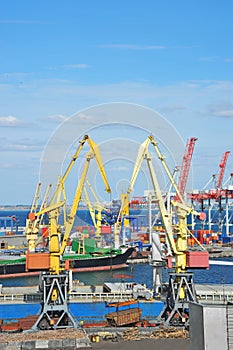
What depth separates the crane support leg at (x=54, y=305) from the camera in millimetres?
28391

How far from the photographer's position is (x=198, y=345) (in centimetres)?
1415

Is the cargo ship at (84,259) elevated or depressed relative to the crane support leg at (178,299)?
elevated

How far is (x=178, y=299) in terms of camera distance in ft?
95.9

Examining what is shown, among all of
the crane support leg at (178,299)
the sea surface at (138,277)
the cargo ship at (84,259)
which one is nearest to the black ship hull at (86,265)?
the cargo ship at (84,259)

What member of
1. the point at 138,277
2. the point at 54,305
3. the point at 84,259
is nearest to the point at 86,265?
the point at 84,259

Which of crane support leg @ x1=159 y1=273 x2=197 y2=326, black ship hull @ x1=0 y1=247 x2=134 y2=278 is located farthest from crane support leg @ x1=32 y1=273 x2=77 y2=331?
Result: black ship hull @ x1=0 y1=247 x2=134 y2=278

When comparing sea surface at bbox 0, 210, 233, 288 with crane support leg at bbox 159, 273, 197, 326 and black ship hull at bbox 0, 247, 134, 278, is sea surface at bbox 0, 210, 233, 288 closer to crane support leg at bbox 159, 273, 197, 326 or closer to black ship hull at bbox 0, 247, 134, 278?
black ship hull at bbox 0, 247, 134, 278

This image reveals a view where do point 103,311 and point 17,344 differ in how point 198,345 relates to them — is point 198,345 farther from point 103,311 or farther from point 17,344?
point 103,311

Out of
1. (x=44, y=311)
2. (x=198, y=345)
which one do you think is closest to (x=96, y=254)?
(x=44, y=311)

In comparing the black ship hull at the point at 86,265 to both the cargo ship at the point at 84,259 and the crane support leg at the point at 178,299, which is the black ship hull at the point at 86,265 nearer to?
A: the cargo ship at the point at 84,259

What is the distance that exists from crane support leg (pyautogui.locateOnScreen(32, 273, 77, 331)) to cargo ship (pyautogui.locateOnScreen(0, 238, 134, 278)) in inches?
1166

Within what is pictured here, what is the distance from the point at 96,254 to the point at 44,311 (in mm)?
38645

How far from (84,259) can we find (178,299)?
36227 millimetres

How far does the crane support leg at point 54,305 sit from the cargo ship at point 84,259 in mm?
29614
